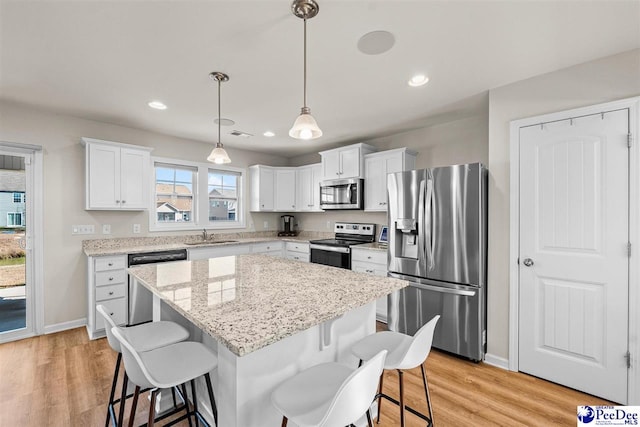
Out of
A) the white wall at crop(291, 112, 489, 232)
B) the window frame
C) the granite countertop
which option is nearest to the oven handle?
the granite countertop

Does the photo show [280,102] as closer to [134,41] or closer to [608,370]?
[134,41]

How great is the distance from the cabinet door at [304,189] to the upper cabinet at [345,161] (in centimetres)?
54

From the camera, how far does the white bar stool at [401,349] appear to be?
1365mm

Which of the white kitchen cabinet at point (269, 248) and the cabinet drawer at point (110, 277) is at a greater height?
the white kitchen cabinet at point (269, 248)

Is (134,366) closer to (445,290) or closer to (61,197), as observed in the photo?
(445,290)

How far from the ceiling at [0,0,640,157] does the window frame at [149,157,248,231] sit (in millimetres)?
1196

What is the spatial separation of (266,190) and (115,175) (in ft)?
7.26

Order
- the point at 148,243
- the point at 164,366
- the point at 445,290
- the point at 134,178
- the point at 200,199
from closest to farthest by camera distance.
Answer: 1. the point at 164,366
2. the point at 445,290
3. the point at 134,178
4. the point at 148,243
5. the point at 200,199

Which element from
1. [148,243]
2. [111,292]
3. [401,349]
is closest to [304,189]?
[148,243]

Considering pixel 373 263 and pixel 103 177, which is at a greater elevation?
pixel 103 177

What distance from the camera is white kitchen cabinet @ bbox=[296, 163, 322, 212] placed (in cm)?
488

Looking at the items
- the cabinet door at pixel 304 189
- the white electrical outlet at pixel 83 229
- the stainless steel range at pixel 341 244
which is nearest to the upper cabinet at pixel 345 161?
Result: the cabinet door at pixel 304 189

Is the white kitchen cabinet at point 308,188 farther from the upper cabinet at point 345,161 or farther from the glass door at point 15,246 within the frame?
the glass door at point 15,246

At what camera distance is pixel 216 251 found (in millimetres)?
4102
